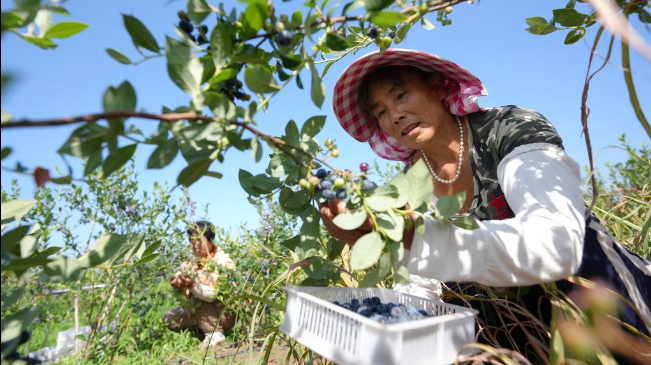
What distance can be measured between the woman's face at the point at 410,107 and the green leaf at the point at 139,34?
0.82 m

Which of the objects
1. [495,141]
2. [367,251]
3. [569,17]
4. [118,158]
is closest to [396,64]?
[495,141]

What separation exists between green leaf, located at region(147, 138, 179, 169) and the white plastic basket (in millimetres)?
351

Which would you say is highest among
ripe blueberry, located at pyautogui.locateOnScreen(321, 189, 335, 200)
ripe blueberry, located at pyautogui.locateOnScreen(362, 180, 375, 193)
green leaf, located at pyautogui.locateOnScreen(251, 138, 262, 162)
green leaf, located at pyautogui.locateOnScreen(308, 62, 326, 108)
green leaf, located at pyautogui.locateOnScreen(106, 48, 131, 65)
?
green leaf, located at pyautogui.locateOnScreen(106, 48, 131, 65)

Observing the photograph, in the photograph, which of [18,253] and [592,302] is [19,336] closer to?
[18,253]

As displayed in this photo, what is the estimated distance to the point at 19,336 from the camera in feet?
1.89

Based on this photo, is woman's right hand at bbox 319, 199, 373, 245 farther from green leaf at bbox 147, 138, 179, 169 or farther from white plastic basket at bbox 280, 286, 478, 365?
green leaf at bbox 147, 138, 179, 169

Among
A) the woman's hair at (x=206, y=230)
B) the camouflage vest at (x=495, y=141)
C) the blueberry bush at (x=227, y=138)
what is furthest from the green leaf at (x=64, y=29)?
the woman's hair at (x=206, y=230)

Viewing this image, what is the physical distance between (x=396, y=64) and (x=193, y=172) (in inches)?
36.6

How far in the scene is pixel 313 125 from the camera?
769 millimetres

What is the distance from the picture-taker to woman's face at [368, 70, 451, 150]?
1.28 metres

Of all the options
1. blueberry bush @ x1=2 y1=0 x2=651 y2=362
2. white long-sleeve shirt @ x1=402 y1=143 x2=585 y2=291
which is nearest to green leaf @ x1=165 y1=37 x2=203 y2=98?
blueberry bush @ x1=2 y1=0 x2=651 y2=362

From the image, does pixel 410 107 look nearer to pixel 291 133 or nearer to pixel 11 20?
pixel 291 133

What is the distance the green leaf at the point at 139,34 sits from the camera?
0.57 m

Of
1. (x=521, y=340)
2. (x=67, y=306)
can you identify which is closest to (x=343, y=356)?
(x=521, y=340)
